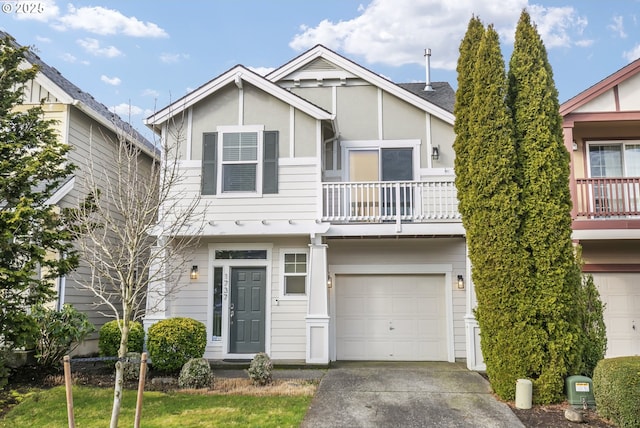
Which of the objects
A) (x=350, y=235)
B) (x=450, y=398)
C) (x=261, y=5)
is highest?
(x=261, y=5)

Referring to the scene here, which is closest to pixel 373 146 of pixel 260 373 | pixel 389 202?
pixel 389 202

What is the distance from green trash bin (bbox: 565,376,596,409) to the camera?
6543 mm

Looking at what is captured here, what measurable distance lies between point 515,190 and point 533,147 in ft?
2.49

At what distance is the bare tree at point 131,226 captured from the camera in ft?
18.2

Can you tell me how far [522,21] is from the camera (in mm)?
7566

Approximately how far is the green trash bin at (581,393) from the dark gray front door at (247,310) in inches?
236

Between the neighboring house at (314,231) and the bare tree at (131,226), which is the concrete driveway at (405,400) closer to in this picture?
the neighboring house at (314,231)

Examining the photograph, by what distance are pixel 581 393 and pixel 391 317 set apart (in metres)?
4.66

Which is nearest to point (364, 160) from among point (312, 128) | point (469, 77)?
point (312, 128)

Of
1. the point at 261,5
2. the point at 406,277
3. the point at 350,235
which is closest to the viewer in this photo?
the point at 350,235

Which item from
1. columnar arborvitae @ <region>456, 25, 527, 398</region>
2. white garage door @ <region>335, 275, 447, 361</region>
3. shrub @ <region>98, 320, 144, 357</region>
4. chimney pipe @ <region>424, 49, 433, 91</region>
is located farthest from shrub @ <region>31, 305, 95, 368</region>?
chimney pipe @ <region>424, 49, 433, 91</region>

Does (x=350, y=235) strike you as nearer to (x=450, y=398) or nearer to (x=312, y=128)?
(x=312, y=128)

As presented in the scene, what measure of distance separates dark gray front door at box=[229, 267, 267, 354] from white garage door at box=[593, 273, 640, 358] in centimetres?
738

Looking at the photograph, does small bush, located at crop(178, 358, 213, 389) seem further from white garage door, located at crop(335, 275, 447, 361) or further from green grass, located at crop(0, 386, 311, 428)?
white garage door, located at crop(335, 275, 447, 361)
